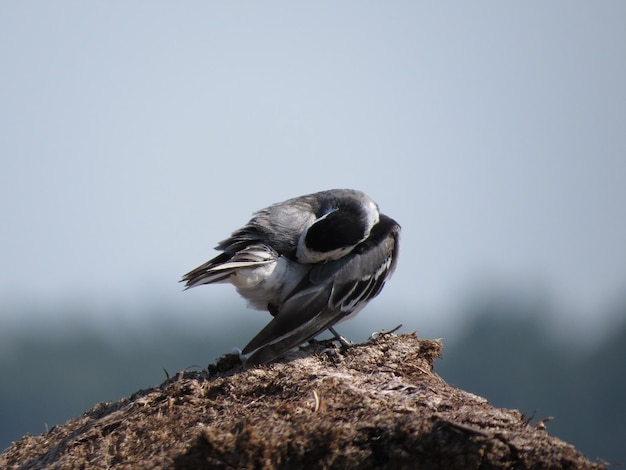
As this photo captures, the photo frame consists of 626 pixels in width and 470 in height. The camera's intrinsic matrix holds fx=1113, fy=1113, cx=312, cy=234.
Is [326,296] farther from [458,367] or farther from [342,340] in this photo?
[458,367]

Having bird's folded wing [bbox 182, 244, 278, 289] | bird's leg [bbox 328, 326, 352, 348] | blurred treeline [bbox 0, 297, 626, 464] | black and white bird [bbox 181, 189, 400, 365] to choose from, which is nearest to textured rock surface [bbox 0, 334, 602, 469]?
bird's leg [bbox 328, 326, 352, 348]

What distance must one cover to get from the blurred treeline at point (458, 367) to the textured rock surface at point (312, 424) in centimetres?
2973

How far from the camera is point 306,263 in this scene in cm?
1127

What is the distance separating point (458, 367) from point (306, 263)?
46.6m

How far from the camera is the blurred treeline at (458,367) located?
45.8m

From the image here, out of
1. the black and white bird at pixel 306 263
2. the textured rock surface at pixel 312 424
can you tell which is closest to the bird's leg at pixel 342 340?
the black and white bird at pixel 306 263

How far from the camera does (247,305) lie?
11570mm

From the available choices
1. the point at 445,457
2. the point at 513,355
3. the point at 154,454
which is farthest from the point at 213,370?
the point at 513,355

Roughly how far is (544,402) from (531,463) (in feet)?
132

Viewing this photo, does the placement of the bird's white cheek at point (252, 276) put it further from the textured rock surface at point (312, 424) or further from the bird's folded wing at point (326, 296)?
the textured rock surface at point (312, 424)

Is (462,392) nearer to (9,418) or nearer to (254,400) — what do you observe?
(254,400)

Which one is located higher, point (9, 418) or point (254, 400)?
point (9, 418)

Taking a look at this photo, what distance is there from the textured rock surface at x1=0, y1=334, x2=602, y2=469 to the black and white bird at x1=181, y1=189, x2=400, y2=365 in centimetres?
35

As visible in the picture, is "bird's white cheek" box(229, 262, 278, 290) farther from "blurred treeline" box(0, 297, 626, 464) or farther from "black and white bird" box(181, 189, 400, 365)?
"blurred treeline" box(0, 297, 626, 464)
